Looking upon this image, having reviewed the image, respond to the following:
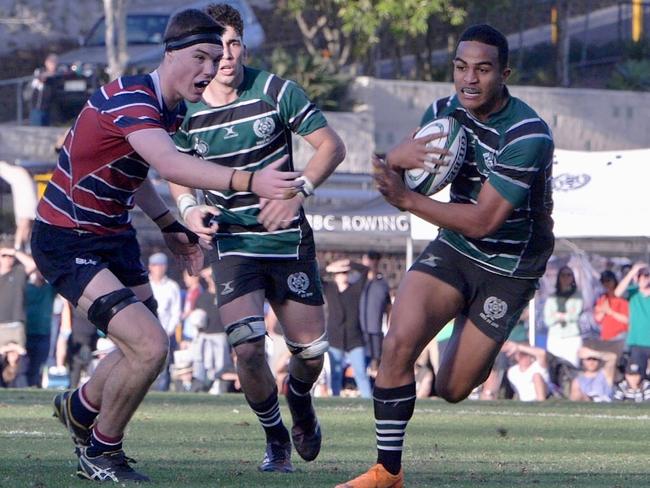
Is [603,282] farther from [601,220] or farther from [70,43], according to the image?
[70,43]

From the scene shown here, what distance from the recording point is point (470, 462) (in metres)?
8.83

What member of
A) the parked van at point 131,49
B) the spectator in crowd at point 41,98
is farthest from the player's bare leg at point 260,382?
the spectator in crowd at point 41,98

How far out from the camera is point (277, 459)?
8.05 metres

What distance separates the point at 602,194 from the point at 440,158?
35.7 ft

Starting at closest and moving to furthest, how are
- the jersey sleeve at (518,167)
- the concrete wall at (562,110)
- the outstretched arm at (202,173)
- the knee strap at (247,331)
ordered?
the outstretched arm at (202,173)
the jersey sleeve at (518,167)
the knee strap at (247,331)
the concrete wall at (562,110)

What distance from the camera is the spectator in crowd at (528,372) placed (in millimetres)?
18312

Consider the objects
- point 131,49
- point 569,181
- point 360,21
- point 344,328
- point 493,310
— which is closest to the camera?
point 493,310

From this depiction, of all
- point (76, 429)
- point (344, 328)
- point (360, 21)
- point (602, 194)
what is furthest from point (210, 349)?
point (360, 21)

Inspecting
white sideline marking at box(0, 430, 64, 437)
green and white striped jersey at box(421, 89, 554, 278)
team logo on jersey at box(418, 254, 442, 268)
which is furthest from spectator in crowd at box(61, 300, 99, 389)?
green and white striped jersey at box(421, 89, 554, 278)

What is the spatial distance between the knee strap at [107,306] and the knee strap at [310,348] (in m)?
1.59

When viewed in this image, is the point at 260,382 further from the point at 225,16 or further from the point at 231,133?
the point at 225,16

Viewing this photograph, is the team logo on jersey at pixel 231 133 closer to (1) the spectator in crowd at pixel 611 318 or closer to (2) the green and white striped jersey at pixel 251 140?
(2) the green and white striped jersey at pixel 251 140

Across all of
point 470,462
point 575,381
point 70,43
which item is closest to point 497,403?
point 575,381

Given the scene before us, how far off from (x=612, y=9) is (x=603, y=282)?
24.6 meters
